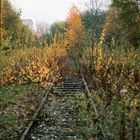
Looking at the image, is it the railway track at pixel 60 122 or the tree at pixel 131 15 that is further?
the tree at pixel 131 15

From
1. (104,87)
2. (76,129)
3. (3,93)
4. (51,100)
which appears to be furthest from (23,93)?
(76,129)

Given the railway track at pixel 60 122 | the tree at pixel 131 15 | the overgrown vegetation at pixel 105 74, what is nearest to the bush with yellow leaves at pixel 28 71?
the overgrown vegetation at pixel 105 74

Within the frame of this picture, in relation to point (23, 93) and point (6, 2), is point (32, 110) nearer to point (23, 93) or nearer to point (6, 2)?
point (23, 93)

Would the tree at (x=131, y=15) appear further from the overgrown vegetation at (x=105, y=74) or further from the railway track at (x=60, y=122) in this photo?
the railway track at (x=60, y=122)

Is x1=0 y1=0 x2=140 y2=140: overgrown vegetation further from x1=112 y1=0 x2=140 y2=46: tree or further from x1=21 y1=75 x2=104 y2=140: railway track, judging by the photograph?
x1=21 y1=75 x2=104 y2=140: railway track

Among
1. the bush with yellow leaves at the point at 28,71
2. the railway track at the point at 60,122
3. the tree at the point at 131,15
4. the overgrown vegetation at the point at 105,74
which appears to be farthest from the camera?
the tree at the point at 131,15

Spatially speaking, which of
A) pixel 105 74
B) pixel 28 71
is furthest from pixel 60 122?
pixel 28 71

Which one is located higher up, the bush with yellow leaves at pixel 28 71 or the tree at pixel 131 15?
the tree at pixel 131 15

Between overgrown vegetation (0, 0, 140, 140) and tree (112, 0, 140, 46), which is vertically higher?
tree (112, 0, 140, 46)

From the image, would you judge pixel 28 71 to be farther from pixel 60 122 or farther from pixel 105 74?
pixel 60 122

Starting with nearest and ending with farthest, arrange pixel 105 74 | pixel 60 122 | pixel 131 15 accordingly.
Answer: pixel 60 122
pixel 105 74
pixel 131 15

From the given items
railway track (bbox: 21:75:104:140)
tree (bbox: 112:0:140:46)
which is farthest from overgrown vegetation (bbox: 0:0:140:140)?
railway track (bbox: 21:75:104:140)

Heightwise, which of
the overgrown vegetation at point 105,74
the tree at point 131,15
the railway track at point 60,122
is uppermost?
the tree at point 131,15

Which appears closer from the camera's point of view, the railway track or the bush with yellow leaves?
the railway track
